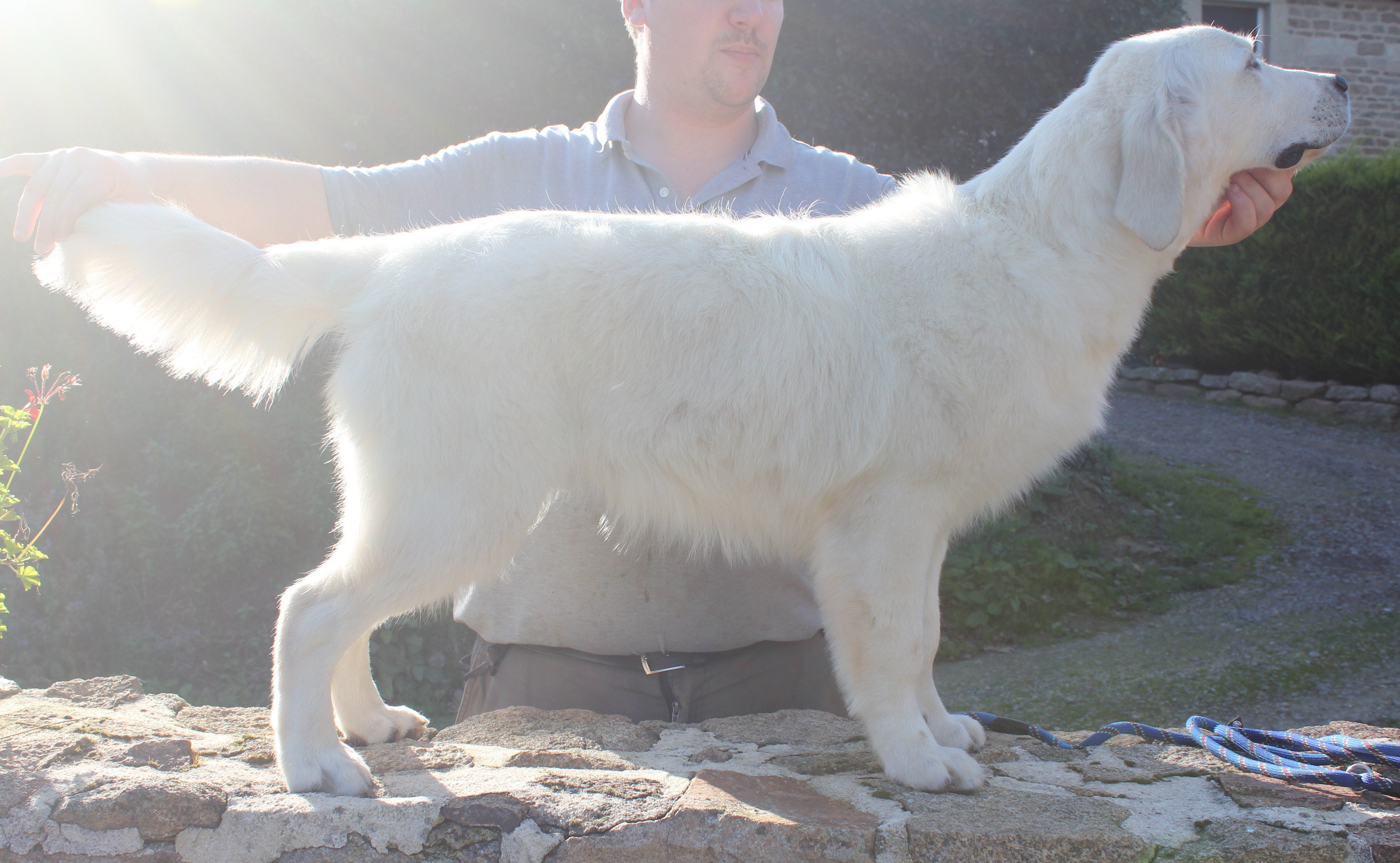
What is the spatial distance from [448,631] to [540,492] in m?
3.71

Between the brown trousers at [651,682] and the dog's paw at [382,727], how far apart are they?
0.52 metres

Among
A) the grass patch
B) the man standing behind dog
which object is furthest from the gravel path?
the man standing behind dog

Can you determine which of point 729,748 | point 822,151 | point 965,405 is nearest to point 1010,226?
point 965,405

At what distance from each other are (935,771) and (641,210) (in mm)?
2075

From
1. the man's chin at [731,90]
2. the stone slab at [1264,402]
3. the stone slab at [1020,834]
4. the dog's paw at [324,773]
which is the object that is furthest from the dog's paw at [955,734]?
the stone slab at [1264,402]

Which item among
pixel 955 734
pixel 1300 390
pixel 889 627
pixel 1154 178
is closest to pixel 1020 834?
pixel 889 627

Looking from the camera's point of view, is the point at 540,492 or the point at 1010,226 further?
the point at 1010,226

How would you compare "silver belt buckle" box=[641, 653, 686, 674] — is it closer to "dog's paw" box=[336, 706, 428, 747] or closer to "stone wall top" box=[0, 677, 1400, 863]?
"stone wall top" box=[0, 677, 1400, 863]

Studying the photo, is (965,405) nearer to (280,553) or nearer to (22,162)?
(22,162)

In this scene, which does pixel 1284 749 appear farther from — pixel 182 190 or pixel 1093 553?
pixel 1093 553

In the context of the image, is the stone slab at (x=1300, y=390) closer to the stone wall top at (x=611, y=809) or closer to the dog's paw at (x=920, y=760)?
the stone wall top at (x=611, y=809)

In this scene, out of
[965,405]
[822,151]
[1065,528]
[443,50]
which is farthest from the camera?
[1065,528]

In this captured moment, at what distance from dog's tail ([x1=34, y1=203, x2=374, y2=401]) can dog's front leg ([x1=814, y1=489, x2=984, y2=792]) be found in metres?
1.42

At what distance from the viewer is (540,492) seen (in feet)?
7.91
